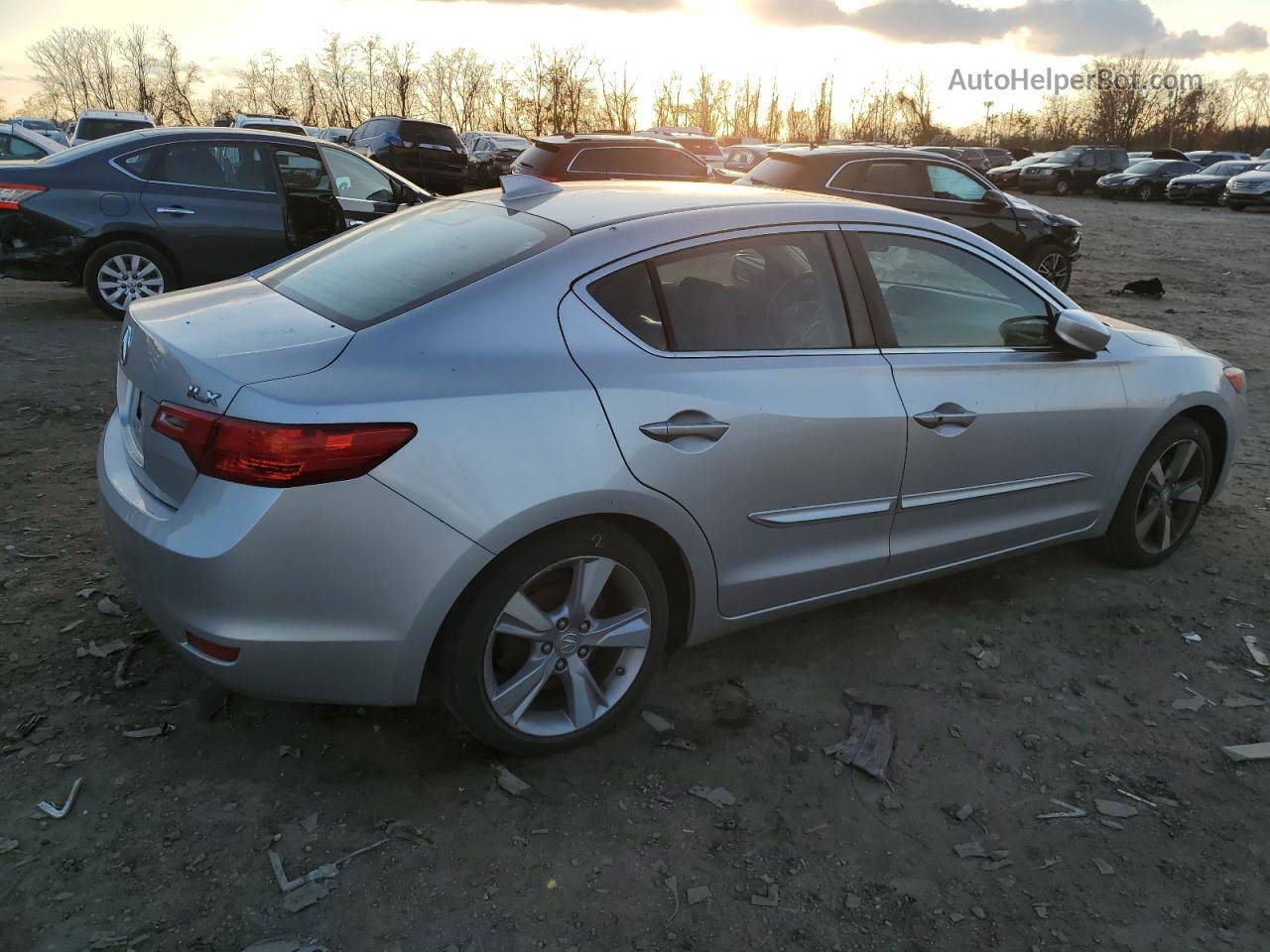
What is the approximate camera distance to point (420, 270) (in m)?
2.96

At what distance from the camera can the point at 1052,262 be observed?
11656 mm

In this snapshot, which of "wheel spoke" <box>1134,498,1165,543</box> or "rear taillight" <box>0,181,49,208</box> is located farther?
"rear taillight" <box>0,181,49,208</box>

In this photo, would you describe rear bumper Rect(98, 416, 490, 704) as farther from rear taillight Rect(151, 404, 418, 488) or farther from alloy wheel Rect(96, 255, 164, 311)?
alloy wheel Rect(96, 255, 164, 311)

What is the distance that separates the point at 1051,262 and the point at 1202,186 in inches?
1046

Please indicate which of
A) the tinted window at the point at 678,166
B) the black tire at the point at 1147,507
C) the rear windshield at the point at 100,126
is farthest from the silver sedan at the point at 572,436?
the rear windshield at the point at 100,126

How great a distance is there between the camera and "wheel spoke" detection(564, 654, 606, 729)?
2.89 m

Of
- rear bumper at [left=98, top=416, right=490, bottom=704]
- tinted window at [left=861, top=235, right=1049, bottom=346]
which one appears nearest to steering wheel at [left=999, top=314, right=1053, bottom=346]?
tinted window at [left=861, top=235, right=1049, bottom=346]

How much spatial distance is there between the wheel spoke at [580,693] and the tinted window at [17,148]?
16849mm

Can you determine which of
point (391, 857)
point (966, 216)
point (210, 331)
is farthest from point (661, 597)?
point (966, 216)

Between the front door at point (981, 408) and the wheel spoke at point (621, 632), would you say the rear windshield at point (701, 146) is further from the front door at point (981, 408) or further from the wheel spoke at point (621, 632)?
the wheel spoke at point (621, 632)

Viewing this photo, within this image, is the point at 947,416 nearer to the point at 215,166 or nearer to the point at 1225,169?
the point at 215,166

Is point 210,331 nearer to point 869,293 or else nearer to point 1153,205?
point 869,293

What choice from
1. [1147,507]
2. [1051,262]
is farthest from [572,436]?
[1051,262]

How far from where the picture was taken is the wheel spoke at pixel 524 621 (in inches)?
105
